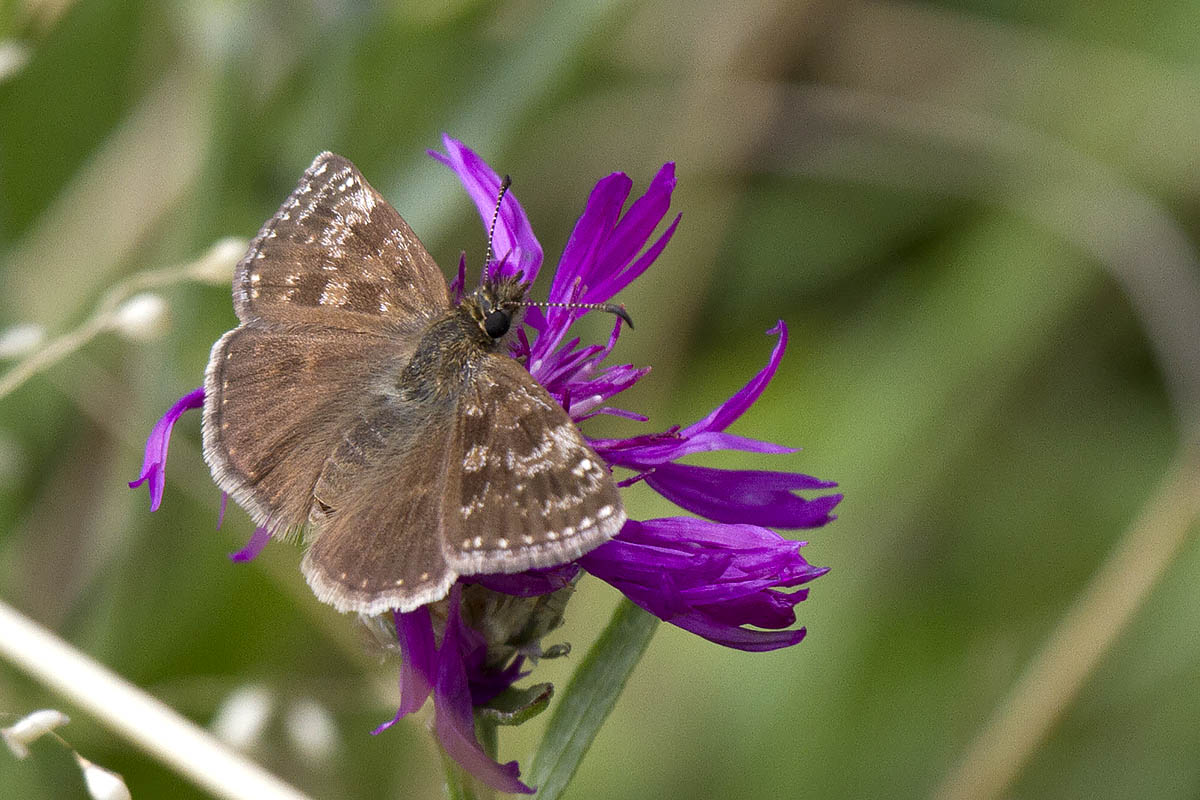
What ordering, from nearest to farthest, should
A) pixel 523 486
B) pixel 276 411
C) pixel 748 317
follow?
pixel 523 486 < pixel 276 411 < pixel 748 317

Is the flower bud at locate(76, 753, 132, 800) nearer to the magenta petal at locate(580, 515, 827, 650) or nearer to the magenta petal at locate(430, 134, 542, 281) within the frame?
the magenta petal at locate(580, 515, 827, 650)

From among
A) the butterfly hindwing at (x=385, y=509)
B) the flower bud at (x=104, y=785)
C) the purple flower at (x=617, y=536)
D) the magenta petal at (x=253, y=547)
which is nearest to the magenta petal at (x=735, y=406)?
the purple flower at (x=617, y=536)

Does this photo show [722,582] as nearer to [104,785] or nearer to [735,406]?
[735,406]

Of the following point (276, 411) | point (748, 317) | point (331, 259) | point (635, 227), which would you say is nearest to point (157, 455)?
point (276, 411)

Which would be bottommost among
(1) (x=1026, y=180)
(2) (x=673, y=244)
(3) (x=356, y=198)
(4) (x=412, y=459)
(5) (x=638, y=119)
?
(4) (x=412, y=459)

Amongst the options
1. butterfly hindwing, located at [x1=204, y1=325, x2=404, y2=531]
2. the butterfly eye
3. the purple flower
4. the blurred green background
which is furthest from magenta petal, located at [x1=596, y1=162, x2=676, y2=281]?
the blurred green background

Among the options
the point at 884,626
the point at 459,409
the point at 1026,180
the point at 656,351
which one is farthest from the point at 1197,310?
the point at 459,409

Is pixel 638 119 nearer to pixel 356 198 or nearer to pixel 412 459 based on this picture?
pixel 356 198

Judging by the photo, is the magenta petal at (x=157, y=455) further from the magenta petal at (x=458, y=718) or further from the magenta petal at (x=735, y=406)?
the magenta petal at (x=735, y=406)
